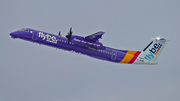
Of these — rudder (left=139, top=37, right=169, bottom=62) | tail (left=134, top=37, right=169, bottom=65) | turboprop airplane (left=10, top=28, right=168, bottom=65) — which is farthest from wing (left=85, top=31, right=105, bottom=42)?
rudder (left=139, top=37, right=169, bottom=62)

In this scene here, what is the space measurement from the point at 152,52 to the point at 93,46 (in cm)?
1097

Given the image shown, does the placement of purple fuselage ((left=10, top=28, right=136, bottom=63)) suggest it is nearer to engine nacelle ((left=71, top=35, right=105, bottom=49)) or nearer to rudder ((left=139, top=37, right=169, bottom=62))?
engine nacelle ((left=71, top=35, right=105, bottom=49))

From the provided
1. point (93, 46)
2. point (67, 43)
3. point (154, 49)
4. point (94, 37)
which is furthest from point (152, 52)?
point (67, 43)

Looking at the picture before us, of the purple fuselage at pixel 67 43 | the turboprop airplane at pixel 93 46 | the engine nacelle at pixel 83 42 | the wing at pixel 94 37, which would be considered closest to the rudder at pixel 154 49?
the turboprop airplane at pixel 93 46

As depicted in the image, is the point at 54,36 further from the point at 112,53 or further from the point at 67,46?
the point at 112,53

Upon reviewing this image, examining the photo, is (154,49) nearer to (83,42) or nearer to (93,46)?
(93,46)

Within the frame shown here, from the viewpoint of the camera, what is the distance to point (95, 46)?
35938mm

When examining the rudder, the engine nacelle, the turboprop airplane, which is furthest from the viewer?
the rudder

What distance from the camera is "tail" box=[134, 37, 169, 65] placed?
1544 inches

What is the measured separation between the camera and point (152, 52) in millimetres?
39781

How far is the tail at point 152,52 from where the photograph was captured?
39.2m

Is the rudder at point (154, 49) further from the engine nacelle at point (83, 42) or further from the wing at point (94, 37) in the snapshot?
the wing at point (94, 37)

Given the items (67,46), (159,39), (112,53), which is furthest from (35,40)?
(159,39)

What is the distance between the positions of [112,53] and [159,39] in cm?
878
